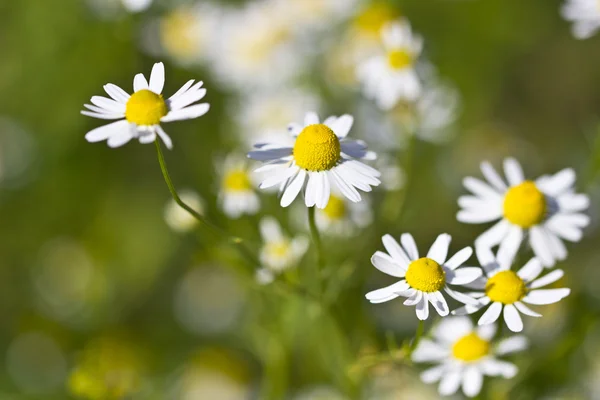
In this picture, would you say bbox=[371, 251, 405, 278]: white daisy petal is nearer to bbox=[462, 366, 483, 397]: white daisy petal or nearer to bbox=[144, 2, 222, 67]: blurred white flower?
bbox=[462, 366, 483, 397]: white daisy petal

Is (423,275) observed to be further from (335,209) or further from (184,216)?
(184,216)

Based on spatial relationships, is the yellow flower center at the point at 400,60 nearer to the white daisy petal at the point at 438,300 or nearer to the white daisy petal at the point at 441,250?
the white daisy petal at the point at 441,250

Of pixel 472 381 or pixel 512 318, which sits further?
pixel 472 381

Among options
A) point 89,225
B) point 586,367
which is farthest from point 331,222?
point 89,225

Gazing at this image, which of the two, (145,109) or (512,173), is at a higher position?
(512,173)

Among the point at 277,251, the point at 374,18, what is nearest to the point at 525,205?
the point at 277,251

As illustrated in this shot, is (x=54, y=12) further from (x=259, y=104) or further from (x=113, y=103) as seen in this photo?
(x=113, y=103)

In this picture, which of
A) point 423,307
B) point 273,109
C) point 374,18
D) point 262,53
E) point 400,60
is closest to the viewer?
point 423,307
